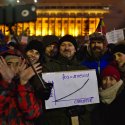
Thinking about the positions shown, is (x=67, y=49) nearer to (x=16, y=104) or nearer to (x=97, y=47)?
(x=97, y=47)

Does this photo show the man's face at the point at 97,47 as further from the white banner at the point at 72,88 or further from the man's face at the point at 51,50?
the white banner at the point at 72,88

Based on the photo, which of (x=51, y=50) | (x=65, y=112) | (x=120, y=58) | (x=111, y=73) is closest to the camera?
(x=65, y=112)

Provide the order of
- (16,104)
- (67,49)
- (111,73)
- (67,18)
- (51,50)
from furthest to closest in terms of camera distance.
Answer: (67,18) < (51,50) < (67,49) < (111,73) < (16,104)

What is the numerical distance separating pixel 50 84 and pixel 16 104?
31cm

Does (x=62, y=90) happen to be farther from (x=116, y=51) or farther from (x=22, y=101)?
(x=116, y=51)

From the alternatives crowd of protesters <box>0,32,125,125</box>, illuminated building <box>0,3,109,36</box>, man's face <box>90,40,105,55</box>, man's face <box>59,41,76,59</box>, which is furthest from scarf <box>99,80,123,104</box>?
illuminated building <box>0,3,109,36</box>

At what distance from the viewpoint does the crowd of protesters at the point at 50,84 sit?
352 centimetres

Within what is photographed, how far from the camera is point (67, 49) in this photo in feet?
16.0

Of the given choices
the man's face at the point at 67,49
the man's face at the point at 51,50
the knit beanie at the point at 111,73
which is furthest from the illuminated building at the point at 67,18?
the knit beanie at the point at 111,73

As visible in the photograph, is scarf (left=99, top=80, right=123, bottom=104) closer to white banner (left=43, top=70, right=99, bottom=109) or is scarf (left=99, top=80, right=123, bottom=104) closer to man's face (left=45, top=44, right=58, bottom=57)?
white banner (left=43, top=70, right=99, bottom=109)

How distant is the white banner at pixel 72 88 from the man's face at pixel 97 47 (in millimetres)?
981

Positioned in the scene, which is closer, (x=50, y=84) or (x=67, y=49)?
(x=50, y=84)

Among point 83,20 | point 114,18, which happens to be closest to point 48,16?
point 83,20

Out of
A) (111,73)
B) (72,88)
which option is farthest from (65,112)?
(111,73)
